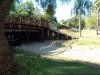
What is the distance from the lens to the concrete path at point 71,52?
3581 centimetres

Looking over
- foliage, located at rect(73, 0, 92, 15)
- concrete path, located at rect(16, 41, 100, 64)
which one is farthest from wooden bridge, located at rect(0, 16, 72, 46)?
foliage, located at rect(73, 0, 92, 15)

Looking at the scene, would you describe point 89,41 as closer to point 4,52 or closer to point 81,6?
point 81,6

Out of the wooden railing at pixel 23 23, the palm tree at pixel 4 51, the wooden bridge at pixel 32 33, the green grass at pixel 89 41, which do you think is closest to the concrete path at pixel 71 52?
the green grass at pixel 89 41

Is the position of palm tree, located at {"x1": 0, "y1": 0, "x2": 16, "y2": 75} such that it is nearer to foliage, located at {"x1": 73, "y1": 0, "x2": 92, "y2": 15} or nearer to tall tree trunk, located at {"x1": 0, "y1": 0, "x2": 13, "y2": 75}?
tall tree trunk, located at {"x1": 0, "y1": 0, "x2": 13, "y2": 75}

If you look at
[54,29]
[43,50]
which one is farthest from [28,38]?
[43,50]

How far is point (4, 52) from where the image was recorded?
7.61 meters

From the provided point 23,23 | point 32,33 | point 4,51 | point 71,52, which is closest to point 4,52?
point 4,51

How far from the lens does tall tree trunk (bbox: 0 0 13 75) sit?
7453 millimetres

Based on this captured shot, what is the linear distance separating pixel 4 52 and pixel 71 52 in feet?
107

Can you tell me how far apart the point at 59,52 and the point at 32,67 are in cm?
3113

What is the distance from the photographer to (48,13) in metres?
8.68

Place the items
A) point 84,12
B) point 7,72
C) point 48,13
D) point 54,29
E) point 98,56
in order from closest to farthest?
1. point 7,72
2. point 84,12
3. point 48,13
4. point 98,56
5. point 54,29

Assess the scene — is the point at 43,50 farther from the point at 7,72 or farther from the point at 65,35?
the point at 7,72

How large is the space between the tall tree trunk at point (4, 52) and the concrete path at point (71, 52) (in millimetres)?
25701
